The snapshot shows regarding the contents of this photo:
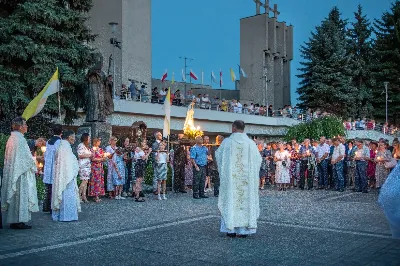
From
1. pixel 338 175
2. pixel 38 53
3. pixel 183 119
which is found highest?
pixel 38 53

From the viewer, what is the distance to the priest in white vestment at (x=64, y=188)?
9.60 m

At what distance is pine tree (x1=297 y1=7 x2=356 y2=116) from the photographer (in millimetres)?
48719

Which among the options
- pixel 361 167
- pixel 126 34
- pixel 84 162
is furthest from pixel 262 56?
pixel 84 162

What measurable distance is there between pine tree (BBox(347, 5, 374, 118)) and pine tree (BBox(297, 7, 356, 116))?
5.92ft

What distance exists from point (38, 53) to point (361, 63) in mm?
43341

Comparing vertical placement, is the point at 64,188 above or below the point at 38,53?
below

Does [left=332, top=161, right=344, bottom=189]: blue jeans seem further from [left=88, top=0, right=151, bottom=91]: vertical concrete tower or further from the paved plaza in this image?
[left=88, top=0, right=151, bottom=91]: vertical concrete tower

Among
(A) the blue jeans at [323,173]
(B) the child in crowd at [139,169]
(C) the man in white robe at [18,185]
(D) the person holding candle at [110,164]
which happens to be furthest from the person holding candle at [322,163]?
(C) the man in white robe at [18,185]

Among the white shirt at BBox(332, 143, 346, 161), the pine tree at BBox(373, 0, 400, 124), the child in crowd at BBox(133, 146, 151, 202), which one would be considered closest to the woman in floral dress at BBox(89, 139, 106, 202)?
the child in crowd at BBox(133, 146, 151, 202)

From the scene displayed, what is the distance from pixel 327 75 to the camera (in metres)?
48.8

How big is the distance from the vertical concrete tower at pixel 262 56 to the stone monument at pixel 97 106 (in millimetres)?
37405

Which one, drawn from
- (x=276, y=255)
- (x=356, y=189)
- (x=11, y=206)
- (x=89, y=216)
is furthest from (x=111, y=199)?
(x=356, y=189)

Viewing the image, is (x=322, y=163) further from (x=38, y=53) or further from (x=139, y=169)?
(x=38, y=53)

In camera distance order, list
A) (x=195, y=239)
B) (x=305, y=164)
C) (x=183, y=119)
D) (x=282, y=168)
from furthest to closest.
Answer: (x=183, y=119) → (x=305, y=164) → (x=282, y=168) → (x=195, y=239)
